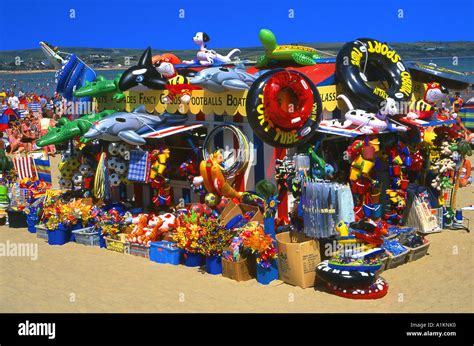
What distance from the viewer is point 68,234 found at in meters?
10.2

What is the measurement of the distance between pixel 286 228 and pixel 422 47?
327ft

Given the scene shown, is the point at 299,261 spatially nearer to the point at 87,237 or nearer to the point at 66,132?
the point at 87,237

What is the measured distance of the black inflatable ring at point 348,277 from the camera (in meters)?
7.00

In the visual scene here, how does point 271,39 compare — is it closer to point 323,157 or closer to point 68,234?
point 323,157

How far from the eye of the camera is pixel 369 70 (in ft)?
33.7

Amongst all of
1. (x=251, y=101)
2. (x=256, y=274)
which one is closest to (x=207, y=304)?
(x=256, y=274)

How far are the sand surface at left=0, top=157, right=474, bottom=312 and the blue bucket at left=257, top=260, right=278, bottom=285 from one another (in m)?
0.08

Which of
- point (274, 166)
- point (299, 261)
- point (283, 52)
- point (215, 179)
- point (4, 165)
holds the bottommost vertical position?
point (299, 261)

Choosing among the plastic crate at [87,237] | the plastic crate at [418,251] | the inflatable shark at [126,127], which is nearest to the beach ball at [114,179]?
the inflatable shark at [126,127]

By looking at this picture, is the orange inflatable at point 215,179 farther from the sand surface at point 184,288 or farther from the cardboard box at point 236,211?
the sand surface at point 184,288

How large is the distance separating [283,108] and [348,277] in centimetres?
281

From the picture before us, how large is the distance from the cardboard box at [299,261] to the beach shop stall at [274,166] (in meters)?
0.02

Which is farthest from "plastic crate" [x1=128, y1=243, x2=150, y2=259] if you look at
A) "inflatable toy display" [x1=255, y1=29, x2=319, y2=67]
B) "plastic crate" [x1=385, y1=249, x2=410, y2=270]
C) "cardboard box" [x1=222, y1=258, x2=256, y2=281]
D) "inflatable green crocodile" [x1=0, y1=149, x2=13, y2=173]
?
"inflatable green crocodile" [x1=0, y1=149, x2=13, y2=173]

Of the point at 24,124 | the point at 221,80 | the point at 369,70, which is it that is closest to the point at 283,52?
the point at 369,70
